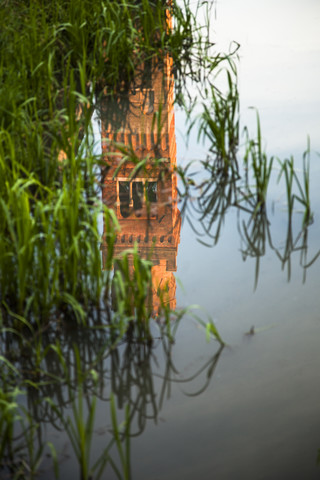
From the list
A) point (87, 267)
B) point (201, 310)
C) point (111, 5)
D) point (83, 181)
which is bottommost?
point (201, 310)

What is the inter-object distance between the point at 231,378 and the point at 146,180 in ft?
4.22

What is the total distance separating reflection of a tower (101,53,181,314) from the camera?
2781 mm

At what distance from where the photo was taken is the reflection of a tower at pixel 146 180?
2781mm

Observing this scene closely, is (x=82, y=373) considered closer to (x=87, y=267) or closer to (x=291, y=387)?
(x=87, y=267)

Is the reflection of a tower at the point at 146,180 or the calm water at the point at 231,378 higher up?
the reflection of a tower at the point at 146,180

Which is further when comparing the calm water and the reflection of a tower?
the reflection of a tower

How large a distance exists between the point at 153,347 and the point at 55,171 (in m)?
0.98

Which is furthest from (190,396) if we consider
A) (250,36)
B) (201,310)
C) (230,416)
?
(250,36)

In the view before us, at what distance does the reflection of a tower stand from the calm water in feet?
0.27

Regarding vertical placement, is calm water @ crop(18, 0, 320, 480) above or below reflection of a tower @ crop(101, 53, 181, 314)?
below

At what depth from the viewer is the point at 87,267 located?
90.2 inches

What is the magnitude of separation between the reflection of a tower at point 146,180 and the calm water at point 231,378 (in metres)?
0.08

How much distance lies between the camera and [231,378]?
2.04 metres

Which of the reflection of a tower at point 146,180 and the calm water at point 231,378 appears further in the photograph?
the reflection of a tower at point 146,180
